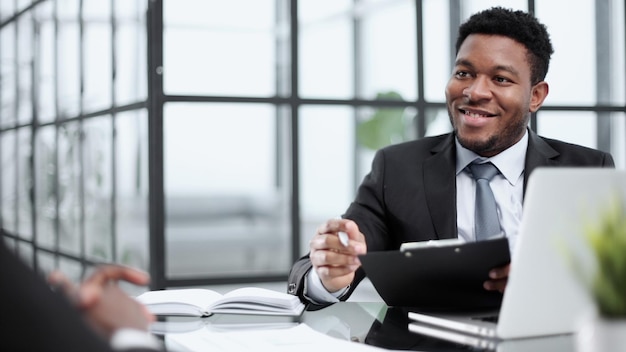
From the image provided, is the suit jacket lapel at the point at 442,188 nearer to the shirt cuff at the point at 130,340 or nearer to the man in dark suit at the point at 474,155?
the man in dark suit at the point at 474,155

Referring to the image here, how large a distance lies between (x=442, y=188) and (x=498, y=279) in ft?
2.69

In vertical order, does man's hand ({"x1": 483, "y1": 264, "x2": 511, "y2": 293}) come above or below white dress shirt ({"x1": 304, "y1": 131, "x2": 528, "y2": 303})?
below

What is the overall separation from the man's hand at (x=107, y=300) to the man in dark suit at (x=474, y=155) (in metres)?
1.43

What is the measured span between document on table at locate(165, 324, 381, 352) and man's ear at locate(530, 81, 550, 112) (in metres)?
1.33

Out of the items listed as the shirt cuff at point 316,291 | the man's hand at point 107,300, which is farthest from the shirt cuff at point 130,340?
the shirt cuff at point 316,291

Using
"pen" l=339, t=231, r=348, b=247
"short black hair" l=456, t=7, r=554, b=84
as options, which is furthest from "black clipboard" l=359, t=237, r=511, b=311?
"short black hair" l=456, t=7, r=554, b=84

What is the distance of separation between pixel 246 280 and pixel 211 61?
122cm

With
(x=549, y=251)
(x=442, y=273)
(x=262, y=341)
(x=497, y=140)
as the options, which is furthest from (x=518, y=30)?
(x=262, y=341)

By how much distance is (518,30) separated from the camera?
251 cm

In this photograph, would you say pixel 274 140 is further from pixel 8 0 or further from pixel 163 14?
pixel 8 0

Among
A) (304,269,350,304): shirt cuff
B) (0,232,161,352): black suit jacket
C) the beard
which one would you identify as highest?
the beard

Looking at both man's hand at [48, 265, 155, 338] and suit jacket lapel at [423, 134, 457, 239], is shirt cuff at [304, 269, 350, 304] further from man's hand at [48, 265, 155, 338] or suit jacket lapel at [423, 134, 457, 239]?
man's hand at [48, 265, 155, 338]

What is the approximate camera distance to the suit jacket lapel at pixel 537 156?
2.46 m

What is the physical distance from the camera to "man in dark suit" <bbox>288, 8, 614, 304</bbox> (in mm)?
2447
